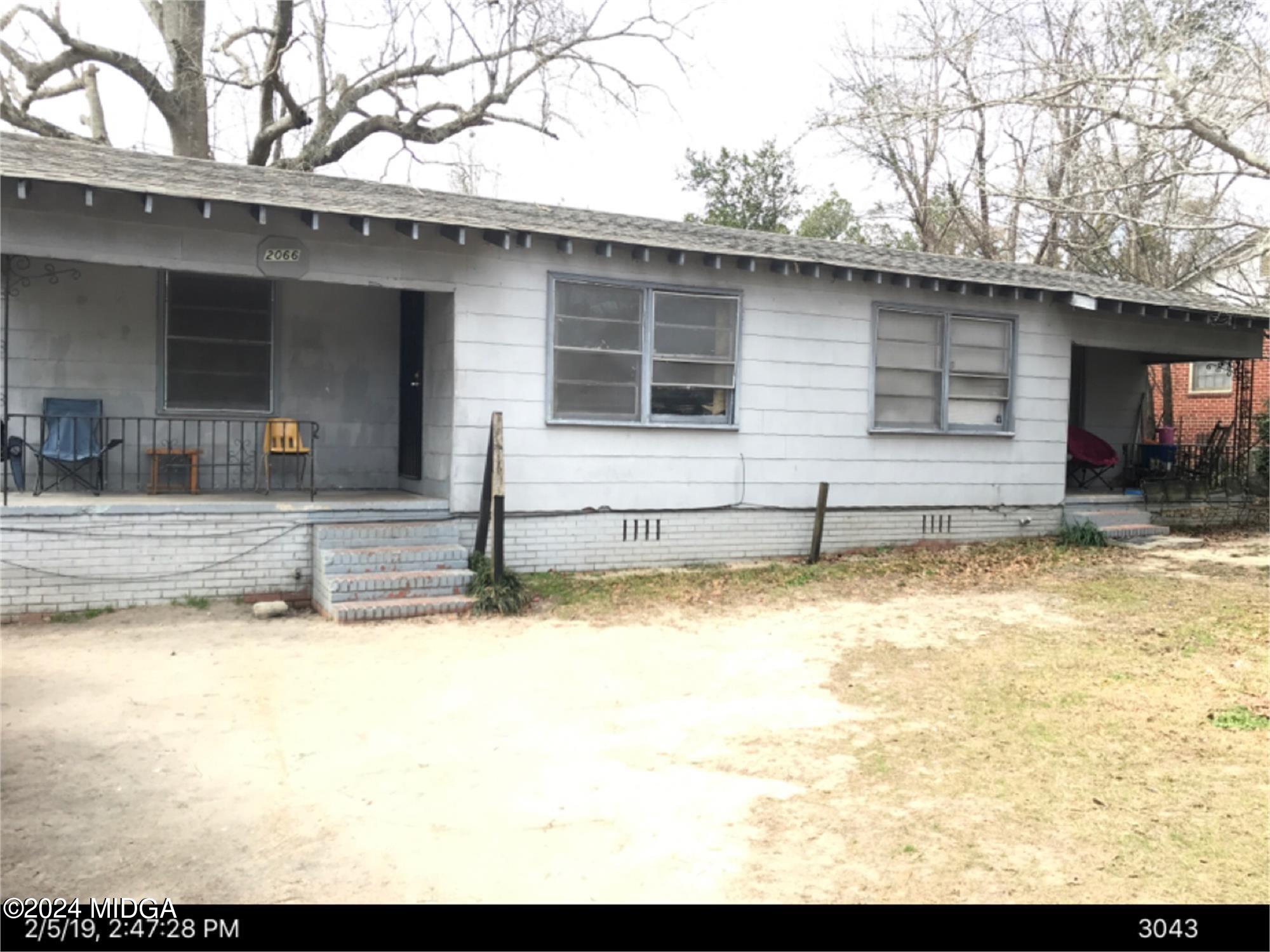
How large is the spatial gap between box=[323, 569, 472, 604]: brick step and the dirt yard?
0.38 meters

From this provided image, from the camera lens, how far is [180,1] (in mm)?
17828

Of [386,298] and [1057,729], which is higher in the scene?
[386,298]

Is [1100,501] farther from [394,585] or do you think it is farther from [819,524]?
[394,585]

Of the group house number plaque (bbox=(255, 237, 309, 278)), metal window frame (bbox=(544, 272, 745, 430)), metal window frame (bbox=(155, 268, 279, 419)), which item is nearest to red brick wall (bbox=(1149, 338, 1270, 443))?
metal window frame (bbox=(544, 272, 745, 430))

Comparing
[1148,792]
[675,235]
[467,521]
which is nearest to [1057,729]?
[1148,792]

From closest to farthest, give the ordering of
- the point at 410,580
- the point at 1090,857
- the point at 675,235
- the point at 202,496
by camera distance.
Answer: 1. the point at 1090,857
2. the point at 410,580
3. the point at 202,496
4. the point at 675,235

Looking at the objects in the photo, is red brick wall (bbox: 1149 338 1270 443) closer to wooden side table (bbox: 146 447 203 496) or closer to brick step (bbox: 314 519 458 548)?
brick step (bbox: 314 519 458 548)

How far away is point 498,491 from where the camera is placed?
29.2 feet

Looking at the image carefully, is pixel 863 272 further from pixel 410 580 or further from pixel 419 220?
pixel 410 580

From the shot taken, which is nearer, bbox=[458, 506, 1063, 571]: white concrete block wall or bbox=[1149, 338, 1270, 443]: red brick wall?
bbox=[458, 506, 1063, 571]: white concrete block wall

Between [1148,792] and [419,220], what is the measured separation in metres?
6.84

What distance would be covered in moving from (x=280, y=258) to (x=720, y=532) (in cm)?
514

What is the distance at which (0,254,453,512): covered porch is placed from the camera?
941 centimetres

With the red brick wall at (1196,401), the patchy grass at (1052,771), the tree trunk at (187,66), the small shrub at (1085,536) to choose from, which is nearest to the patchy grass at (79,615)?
the patchy grass at (1052,771)
